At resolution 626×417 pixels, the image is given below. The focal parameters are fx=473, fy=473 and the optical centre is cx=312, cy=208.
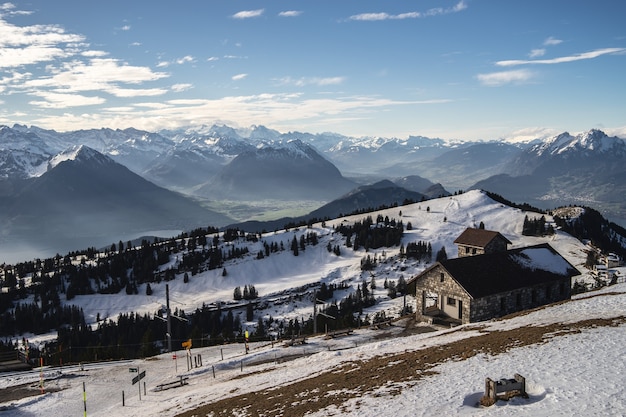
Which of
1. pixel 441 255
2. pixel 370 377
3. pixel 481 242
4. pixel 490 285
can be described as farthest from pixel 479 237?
pixel 441 255

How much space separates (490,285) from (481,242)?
24303mm

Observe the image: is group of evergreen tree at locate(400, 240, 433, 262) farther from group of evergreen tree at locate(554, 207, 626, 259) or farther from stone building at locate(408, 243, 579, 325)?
stone building at locate(408, 243, 579, 325)

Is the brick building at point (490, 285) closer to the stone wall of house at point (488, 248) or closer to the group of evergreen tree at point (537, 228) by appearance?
the stone wall of house at point (488, 248)

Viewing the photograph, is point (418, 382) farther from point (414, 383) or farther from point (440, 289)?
point (440, 289)

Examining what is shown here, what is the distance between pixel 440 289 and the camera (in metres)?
54.9

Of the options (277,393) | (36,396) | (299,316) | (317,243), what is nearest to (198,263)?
(317,243)

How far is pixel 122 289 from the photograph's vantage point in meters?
170

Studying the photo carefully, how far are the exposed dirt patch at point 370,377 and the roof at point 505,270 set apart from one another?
659 inches

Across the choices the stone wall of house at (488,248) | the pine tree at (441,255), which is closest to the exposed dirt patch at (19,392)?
the stone wall of house at (488,248)

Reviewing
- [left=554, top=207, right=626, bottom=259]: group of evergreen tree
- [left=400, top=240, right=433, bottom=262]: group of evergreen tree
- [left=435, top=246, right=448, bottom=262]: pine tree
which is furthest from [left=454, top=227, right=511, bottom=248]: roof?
[left=554, top=207, right=626, bottom=259]: group of evergreen tree

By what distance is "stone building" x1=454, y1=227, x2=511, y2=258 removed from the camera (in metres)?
74.9

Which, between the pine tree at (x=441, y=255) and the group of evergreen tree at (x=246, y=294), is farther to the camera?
the pine tree at (x=441, y=255)

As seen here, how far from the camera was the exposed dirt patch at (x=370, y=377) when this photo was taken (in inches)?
997

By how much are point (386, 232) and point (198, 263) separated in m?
72.3
